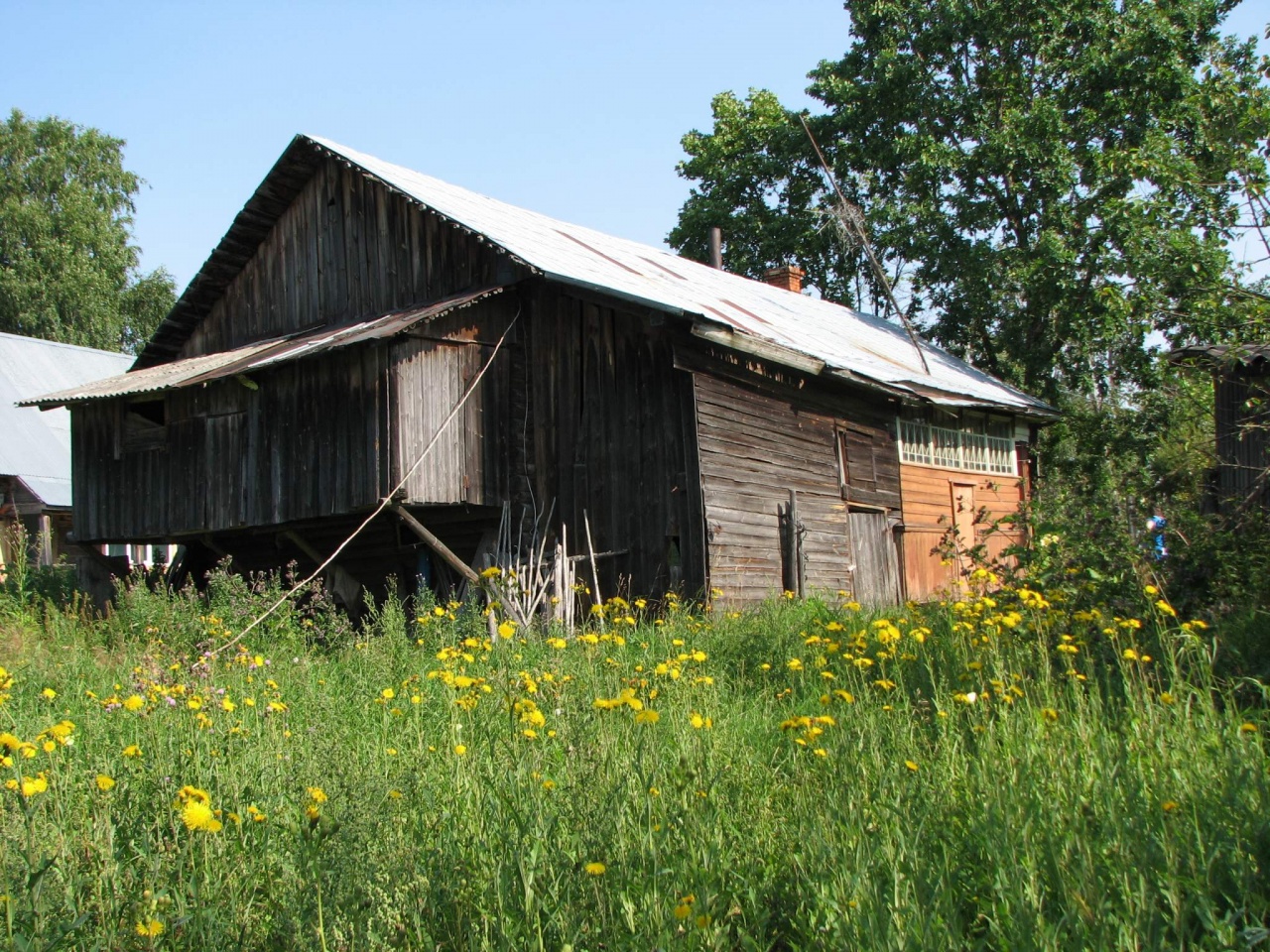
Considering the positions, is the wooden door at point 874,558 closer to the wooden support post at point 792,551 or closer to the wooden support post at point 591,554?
the wooden support post at point 792,551

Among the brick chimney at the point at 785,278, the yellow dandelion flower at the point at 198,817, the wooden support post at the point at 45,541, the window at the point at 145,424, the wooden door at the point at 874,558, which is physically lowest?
the yellow dandelion flower at the point at 198,817

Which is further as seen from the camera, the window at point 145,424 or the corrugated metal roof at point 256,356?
the window at point 145,424

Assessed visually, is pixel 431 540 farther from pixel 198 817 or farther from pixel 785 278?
pixel 785 278

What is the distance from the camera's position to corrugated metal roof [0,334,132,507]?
24.0 metres

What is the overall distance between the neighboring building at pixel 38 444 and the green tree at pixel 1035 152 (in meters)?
17.7

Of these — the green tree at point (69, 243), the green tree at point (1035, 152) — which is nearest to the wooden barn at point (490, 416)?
the green tree at point (1035, 152)

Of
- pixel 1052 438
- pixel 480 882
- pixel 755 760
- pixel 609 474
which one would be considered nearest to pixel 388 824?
pixel 480 882

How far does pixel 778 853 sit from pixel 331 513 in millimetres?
10342

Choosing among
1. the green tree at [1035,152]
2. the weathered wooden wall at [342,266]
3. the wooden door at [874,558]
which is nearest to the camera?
the weathered wooden wall at [342,266]

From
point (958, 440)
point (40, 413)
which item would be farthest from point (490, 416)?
point (40, 413)

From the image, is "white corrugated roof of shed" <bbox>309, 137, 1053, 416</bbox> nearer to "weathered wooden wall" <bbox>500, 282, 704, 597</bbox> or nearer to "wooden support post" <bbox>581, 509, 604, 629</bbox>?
"weathered wooden wall" <bbox>500, 282, 704, 597</bbox>

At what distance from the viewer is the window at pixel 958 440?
16.3 metres

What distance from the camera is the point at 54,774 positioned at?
387 cm

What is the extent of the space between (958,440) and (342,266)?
9.23 m
